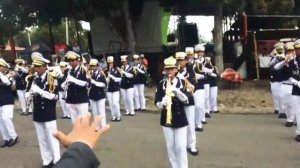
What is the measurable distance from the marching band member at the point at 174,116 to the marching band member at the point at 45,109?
2.10 meters

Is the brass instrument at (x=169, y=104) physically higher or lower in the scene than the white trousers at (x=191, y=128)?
higher

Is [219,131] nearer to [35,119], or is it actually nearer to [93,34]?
[35,119]

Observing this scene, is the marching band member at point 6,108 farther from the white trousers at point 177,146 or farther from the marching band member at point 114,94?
the white trousers at point 177,146

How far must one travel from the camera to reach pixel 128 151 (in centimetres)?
1012

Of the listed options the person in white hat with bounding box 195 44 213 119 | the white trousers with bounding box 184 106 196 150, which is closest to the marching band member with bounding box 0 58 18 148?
the white trousers with bounding box 184 106 196 150

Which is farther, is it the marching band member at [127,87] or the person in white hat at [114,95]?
the marching band member at [127,87]

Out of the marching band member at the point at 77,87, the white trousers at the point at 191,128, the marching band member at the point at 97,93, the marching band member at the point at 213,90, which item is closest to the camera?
the white trousers at the point at 191,128

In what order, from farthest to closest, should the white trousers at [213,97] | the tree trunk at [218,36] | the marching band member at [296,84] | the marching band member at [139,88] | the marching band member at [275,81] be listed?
the tree trunk at [218,36]
the marching band member at [139,88]
the white trousers at [213,97]
the marching band member at [275,81]
the marching band member at [296,84]

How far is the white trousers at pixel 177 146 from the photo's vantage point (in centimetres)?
794

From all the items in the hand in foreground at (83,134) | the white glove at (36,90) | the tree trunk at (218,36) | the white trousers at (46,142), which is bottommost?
the white trousers at (46,142)

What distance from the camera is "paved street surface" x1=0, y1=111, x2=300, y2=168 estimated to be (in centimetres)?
905

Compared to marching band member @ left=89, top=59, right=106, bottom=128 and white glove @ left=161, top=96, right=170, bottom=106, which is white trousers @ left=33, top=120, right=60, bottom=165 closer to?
white glove @ left=161, top=96, right=170, bottom=106

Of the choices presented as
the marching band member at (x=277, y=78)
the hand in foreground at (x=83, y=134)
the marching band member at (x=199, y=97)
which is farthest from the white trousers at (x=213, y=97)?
the hand in foreground at (x=83, y=134)

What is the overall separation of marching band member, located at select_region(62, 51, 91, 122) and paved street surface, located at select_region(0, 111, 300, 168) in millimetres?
969
